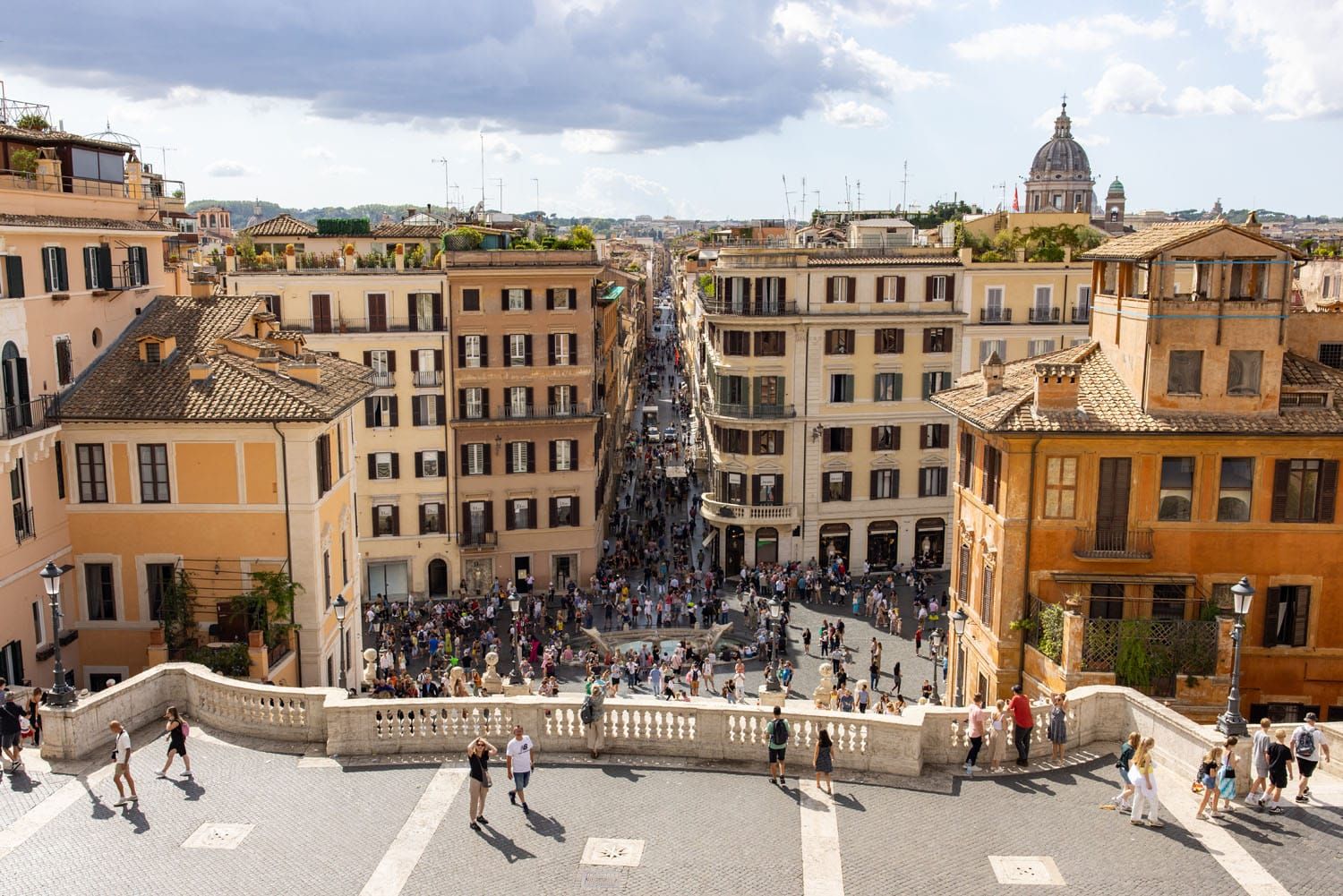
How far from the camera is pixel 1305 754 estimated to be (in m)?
20.8

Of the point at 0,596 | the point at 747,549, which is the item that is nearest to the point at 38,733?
the point at 0,596

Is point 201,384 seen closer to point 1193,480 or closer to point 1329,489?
point 1193,480

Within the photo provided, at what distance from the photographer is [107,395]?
32219 millimetres

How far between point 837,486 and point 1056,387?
31.7 m

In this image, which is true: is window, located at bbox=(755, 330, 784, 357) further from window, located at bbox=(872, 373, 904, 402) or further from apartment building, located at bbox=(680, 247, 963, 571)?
window, located at bbox=(872, 373, 904, 402)

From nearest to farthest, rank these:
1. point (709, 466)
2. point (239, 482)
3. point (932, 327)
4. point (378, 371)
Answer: point (239, 482) → point (378, 371) → point (932, 327) → point (709, 466)

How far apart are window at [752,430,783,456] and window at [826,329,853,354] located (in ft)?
15.6

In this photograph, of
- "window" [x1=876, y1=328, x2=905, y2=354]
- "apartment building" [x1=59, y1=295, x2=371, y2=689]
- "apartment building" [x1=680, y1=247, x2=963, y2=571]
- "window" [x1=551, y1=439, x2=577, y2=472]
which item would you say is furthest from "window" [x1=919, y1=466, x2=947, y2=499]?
"apartment building" [x1=59, y1=295, x2=371, y2=689]

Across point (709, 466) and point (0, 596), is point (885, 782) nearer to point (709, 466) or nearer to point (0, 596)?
point (0, 596)

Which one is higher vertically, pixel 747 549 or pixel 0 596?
pixel 0 596

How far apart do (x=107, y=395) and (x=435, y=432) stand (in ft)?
81.3

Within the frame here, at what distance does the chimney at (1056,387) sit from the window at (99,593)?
24.3 metres

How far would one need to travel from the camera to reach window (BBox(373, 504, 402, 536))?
187 ft

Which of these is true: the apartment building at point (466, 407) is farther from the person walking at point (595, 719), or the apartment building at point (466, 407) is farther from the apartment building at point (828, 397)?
the person walking at point (595, 719)
